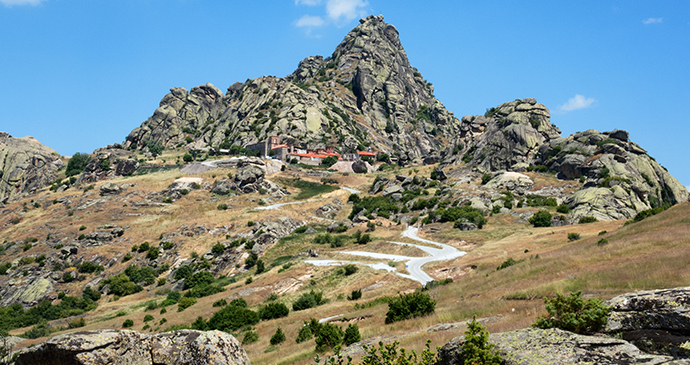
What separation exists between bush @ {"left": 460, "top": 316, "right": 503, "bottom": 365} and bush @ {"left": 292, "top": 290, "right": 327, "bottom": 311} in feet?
89.5

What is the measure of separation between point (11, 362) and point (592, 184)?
8045cm

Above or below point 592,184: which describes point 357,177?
above

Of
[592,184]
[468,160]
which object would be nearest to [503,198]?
[592,184]

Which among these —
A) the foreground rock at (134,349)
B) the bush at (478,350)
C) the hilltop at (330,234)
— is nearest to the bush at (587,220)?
the hilltop at (330,234)

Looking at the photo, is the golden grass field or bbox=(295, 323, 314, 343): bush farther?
bbox=(295, 323, 314, 343): bush

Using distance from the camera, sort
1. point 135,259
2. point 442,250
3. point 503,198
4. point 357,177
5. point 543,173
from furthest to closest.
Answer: point 357,177, point 543,173, point 503,198, point 135,259, point 442,250

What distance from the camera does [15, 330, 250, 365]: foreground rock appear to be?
9.03 metres

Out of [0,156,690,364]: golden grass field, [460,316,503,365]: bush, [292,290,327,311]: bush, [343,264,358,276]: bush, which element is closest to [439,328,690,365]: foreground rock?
[460,316,503,365]: bush

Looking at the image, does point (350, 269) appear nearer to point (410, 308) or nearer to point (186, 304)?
point (186, 304)

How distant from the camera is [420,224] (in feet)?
222

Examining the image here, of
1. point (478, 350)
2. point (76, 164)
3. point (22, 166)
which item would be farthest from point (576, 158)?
point (22, 166)

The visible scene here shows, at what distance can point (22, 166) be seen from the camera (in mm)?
141500

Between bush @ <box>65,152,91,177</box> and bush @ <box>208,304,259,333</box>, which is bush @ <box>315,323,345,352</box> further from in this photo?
bush @ <box>65,152,91,177</box>

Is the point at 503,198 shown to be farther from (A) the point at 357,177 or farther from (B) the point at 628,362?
(B) the point at 628,362
